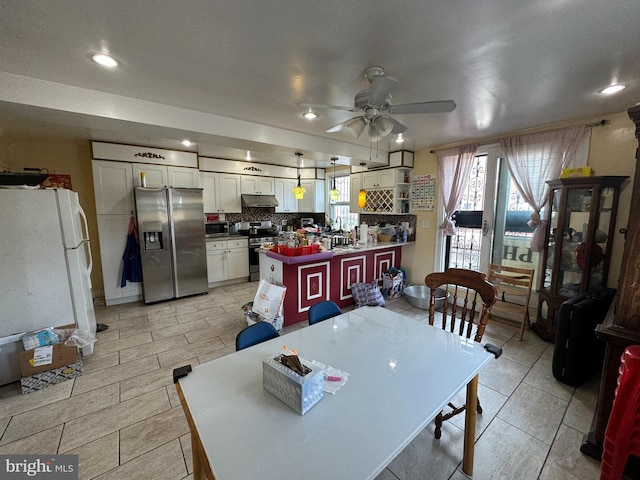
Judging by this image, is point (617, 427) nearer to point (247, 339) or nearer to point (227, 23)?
point (247, 339)

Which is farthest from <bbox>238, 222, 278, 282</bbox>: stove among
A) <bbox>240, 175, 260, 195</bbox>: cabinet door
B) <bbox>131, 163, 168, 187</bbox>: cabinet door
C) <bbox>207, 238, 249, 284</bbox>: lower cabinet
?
<bbox>131, 163, 168, 187</bbox>: cabinet door

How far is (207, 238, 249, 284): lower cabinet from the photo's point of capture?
4.74m

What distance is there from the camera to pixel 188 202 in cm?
418

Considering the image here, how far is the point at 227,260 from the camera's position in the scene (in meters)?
4.93

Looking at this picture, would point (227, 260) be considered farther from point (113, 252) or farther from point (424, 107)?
point (424, 107)

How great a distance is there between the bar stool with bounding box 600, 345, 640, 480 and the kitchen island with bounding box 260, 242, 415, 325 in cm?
255

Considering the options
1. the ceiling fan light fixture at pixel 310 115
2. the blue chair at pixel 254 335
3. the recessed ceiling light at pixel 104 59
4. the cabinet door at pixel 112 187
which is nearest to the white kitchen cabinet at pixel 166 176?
the cabinet door at pixel 112 187

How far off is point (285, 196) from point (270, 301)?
3.43 meters

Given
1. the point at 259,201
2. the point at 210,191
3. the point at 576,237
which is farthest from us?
the point at 259,201

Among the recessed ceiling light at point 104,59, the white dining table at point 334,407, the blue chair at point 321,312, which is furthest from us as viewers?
the blue chair at point 321,312

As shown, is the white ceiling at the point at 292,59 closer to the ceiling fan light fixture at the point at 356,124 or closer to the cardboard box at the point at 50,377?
the ceiling fan light fixture at the point at 356,124

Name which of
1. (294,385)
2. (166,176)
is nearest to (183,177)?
(166,176)

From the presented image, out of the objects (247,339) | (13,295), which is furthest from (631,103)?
(13,295)

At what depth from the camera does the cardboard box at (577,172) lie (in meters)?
2.69
